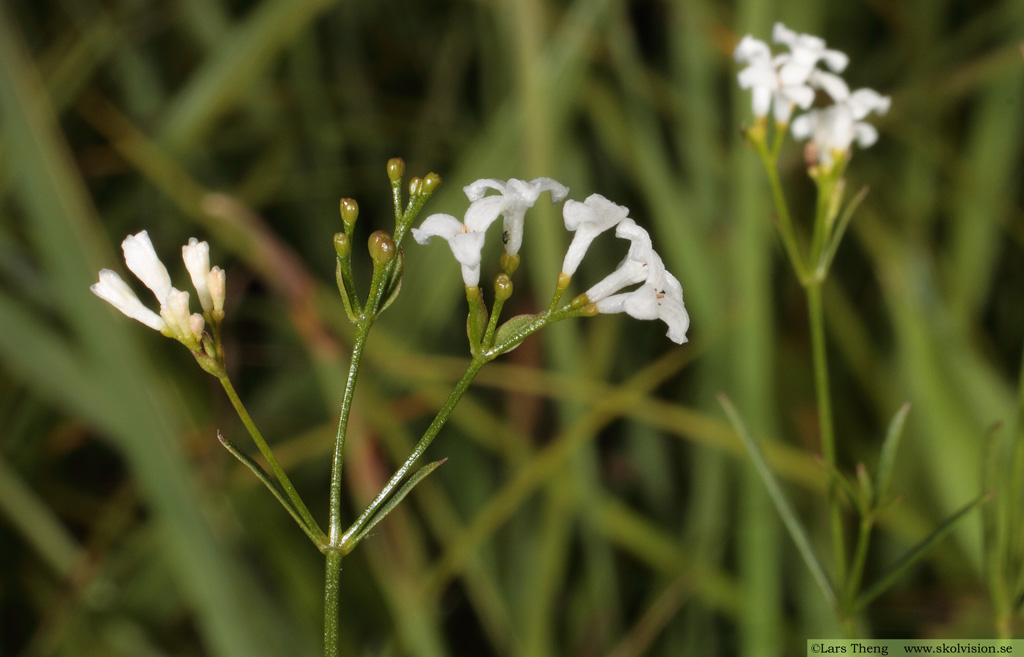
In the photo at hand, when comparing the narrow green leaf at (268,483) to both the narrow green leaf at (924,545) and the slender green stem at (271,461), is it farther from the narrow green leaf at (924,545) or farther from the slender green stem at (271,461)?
the narrow green leaf at (924,545)

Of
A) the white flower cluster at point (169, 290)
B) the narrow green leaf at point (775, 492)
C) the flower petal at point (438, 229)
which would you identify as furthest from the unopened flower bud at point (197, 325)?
the narrow green leaf at point (775, 492)

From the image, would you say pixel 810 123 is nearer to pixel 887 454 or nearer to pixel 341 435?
pixel 887 454

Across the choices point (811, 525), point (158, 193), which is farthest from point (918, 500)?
point (158, 193)

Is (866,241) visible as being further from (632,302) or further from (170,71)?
(170,71)

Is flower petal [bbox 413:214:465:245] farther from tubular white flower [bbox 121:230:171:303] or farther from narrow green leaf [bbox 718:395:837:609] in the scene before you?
narrow green leaf [bbox 718:395:837:609]

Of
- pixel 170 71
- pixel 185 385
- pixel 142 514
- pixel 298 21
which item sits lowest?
pixel 142 514

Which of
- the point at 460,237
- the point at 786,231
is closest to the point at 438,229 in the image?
the point at 460,237
